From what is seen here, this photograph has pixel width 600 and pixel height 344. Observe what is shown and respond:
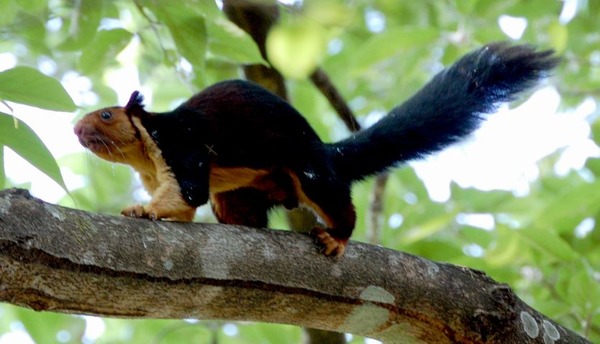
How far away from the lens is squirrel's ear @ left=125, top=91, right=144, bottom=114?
3201mm

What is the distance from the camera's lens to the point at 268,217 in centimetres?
350

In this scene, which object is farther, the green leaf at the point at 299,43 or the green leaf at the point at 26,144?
the green leaf at the point at 26,144

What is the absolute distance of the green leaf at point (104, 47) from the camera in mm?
3168

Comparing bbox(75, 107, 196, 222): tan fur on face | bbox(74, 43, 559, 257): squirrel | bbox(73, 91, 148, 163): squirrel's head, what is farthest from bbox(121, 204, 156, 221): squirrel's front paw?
bbox(73, 91, 148, 163): squirrel's head

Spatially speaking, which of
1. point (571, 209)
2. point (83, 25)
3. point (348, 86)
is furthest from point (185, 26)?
point (348, 86)

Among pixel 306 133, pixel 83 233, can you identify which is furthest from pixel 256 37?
pixel 83 233

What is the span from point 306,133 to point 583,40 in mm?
3106

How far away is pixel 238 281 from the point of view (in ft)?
7.70

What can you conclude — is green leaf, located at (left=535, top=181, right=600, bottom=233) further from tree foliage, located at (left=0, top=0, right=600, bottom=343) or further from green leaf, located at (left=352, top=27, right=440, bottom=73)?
green leaf, located at (left=352, top=27, right=440, bottom=73)

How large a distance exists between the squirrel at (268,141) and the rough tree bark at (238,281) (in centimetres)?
32

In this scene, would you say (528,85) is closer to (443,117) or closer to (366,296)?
(443,117)

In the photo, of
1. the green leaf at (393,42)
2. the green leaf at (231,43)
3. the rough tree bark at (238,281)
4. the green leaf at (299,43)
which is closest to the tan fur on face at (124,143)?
the green leaf at (231,43)

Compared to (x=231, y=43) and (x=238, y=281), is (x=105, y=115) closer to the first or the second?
(x=231, y=43)

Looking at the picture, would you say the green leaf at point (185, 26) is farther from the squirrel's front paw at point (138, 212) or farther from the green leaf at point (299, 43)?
the green leaf at point (299, 43)
